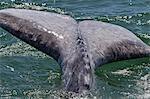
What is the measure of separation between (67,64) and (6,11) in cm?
242

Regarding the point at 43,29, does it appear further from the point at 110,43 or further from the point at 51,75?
the point at 110,43

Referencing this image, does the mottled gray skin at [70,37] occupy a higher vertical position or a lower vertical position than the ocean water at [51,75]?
higher

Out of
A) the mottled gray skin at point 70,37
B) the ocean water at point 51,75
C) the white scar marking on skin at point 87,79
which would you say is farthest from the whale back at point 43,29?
the white scar marking on skin at point 87,79

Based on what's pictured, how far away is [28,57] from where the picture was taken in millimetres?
10852

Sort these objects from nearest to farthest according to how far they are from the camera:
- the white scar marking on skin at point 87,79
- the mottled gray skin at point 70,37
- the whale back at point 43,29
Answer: the white scar marking on skin at point 87,79 → the mottled gray skin at point 70,37 → the whale back at point 43,29

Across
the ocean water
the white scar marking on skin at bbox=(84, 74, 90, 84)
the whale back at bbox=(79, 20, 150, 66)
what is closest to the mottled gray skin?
the whale back at bbox=(79, 20, 150, 66)

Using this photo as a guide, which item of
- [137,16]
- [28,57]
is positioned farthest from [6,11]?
[137,16]

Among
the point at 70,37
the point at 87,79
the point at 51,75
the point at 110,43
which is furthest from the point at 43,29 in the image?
the point at 87,79

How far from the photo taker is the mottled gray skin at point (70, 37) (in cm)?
931

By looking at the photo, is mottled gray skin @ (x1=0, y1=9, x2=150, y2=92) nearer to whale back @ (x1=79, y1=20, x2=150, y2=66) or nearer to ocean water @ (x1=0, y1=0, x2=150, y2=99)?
whale back @ (x1=79, y1=20, x2=150, y2=66)

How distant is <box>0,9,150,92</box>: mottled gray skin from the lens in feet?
30.6

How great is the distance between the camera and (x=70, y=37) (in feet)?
31.7

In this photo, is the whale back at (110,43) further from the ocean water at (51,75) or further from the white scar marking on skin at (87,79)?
the white scar marking on skin at (87,79)

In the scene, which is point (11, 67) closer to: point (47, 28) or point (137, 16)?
point (47, 28)
